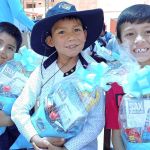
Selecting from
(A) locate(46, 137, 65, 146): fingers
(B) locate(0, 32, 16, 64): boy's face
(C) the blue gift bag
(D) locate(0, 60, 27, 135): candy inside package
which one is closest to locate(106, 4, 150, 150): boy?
(C) the blue gift bag

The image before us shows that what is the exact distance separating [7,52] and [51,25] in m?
0.40

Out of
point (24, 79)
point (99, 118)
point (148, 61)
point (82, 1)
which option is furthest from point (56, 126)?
point (82, 1)

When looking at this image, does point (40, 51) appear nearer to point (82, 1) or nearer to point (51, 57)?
point (51, 57)

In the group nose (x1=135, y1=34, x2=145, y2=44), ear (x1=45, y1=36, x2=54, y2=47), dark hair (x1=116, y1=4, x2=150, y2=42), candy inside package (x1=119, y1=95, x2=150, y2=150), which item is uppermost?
dark hair (x1=116, y1=4, x2=150, y2=42)

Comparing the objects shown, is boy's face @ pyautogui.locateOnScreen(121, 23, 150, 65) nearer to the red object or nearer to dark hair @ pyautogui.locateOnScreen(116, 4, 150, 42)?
dark hair @ pyautogui.locateOnScreen(116, 4, 150, 42)

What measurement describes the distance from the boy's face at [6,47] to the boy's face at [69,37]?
0.38 meters

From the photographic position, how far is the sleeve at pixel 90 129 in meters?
1.49

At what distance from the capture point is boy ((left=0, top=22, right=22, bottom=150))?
175 centimetres

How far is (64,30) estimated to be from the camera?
167 centimetres

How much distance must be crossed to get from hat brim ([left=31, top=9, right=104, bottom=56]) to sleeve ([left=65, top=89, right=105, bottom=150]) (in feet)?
1.35

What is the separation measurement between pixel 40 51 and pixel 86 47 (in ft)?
0.81

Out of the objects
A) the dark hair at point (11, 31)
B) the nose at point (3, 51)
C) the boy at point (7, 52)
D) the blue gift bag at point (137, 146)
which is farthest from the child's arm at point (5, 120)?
the blue gift bag at point (137, 146)

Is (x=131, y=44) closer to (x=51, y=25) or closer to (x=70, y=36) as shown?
(x=70, y=36)

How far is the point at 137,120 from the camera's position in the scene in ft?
4.42
